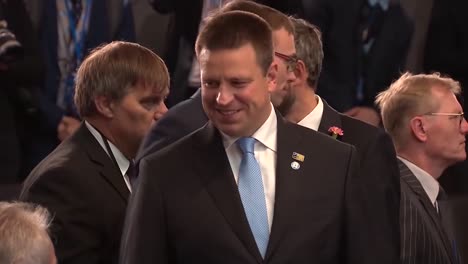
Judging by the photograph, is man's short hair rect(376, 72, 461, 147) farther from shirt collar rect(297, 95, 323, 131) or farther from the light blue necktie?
the light blue necktie

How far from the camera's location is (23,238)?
2820 mm

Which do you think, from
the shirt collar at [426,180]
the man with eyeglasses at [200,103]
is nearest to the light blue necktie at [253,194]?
the man with eyeglasses at [200,103]

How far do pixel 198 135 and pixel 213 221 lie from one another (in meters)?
0.28

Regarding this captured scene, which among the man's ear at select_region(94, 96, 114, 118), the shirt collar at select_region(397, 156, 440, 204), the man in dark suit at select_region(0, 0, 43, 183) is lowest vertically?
the man in dark suit at select_region(0, 0, 43, 183)

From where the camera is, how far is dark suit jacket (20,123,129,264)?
12.2 feet

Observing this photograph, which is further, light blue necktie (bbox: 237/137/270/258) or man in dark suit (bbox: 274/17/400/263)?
man in dark suit (bbox: 274/17/400/263)

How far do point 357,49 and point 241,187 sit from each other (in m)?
3.08

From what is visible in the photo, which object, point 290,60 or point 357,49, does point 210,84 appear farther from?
point 357,49

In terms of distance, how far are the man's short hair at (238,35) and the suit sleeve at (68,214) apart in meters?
0.61

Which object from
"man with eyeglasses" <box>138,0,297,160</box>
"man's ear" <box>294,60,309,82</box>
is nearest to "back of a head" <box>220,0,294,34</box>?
"man with eyeglasses" <box>138,0,297,160</box>

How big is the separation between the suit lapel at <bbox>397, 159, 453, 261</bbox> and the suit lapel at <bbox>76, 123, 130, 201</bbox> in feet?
3.68

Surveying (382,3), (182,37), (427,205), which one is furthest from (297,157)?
(382,3)

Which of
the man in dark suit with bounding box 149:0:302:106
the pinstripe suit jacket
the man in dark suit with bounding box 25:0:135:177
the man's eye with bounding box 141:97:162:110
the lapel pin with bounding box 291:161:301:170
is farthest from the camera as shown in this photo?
the man in dark suit with bounding box 149:0:302:106

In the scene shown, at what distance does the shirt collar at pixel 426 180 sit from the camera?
4770mm
